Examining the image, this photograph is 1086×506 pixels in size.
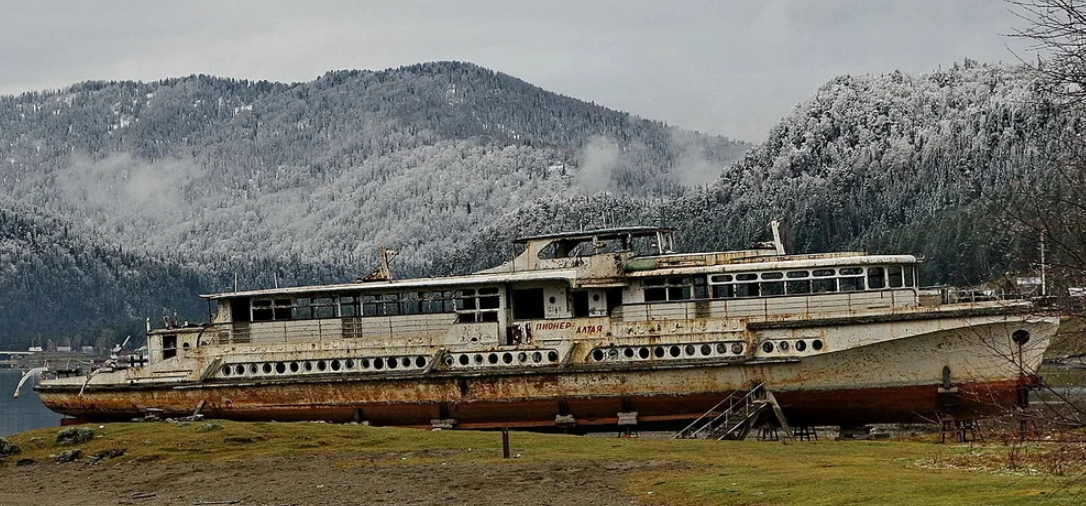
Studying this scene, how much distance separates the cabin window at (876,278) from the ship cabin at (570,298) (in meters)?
0.03

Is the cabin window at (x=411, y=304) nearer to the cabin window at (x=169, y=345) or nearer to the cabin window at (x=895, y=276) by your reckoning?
the cabin window at (x=169, y=345)

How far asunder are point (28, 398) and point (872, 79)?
119 metres

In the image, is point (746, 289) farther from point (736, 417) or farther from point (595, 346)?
point (595, 346)

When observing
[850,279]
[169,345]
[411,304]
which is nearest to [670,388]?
[850,279]

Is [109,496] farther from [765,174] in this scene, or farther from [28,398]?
[765,174]

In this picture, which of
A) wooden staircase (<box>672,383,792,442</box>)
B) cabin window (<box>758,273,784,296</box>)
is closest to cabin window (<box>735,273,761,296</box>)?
cabin window (<box>758,273,784,296</box>)

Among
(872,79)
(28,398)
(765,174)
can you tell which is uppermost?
(872,79)

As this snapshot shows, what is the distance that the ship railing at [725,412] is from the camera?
141 ft

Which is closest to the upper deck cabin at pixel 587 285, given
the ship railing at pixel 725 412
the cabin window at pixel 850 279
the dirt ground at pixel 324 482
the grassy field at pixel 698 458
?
the cabin window at pixel 850 279

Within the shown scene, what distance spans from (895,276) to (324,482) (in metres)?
22.3

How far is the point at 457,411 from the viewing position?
4775 centimetres

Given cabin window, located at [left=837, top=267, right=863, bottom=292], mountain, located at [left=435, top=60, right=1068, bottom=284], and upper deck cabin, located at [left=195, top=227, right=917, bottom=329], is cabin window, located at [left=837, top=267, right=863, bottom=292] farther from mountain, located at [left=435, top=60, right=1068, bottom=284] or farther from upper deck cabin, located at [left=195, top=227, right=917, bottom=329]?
mountain, located at [left=435, top=60, right=1068, bottom=284]

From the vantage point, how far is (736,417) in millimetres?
43656

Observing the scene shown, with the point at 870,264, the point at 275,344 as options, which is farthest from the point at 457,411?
the point at 870,264
